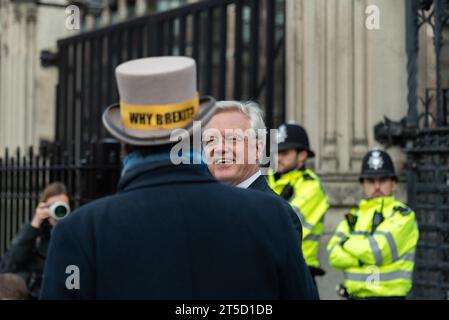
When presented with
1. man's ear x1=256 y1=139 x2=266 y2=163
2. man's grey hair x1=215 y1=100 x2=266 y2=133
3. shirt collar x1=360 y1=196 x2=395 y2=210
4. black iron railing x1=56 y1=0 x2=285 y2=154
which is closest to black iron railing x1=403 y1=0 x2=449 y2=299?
shirt collar x1=360 y1=196 x2=395 y2=210

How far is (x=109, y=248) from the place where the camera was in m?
2.36

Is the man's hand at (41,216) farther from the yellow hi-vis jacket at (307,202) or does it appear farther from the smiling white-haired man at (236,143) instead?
the smiling white-haired man at (236,143)

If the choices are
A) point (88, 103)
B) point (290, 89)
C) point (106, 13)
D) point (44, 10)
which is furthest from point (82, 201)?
point (106, 13)

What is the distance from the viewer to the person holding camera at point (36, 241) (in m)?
6.88

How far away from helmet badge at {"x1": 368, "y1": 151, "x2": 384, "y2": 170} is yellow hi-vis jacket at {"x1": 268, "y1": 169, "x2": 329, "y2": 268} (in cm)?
41

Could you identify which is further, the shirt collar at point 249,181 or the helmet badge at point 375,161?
the helmet badge at point 375,161

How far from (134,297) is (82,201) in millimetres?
6438

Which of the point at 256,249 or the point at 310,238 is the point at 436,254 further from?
the point at 256,249

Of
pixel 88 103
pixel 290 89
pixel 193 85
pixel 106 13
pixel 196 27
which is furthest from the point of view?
pixel 106 13

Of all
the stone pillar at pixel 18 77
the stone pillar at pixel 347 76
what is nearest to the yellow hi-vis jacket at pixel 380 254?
the stone pillar at pixel 347 76

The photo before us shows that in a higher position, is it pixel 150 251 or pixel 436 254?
pixel 150 251

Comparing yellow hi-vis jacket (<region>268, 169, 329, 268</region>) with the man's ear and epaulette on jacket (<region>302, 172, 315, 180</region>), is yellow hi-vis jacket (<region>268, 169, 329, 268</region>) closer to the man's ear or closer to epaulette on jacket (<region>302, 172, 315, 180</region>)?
epaulette on jacket (<region>302, 172, 315, 180</region>)

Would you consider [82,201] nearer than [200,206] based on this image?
No

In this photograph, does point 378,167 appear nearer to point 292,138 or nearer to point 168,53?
point 292,138
